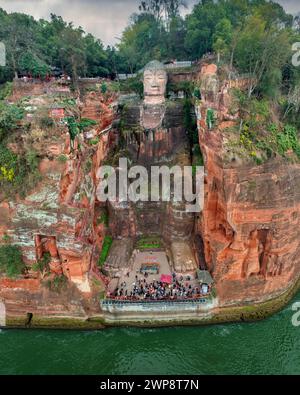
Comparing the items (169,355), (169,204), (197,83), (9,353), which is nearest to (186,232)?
(169,204)

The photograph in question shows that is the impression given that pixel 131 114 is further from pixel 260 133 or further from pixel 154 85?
pixel 260 133

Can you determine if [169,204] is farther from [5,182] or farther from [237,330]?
[5,182]

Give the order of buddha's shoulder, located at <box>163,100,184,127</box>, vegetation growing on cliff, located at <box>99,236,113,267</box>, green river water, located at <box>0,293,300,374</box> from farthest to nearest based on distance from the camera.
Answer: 1. buddha's shoulder, located at <box>163,100,184,127</box>
2. vegetation growing on cliff, located at <box>99,236,113,267</box>
3. green river water, located at <box>0,293,300,374</box>

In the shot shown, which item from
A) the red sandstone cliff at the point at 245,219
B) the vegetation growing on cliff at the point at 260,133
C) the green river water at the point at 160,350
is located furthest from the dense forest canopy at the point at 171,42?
the green river water at the point at 160,350

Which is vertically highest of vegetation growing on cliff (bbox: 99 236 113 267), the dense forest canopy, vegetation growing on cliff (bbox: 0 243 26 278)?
the dense forest canopy

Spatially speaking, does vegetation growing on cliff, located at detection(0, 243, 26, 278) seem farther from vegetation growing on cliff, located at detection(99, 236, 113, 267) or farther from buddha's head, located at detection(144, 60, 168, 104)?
buddha's head, located at detection(144, 60, 168, 104)

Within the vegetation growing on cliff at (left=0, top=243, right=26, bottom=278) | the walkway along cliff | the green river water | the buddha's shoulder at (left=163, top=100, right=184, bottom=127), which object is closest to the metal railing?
the walkway along cliff

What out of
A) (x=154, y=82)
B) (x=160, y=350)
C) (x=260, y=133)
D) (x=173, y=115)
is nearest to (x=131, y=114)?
(x=154, y=82)
